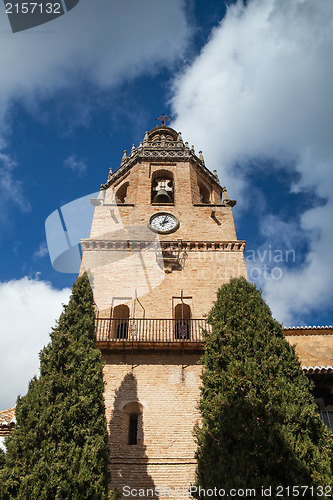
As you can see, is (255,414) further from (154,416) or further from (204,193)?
(204,193)

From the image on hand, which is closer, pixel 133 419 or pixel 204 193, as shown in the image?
pixel 133 419

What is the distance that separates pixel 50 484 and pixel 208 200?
14425 mm

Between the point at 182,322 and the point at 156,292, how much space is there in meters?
1.71

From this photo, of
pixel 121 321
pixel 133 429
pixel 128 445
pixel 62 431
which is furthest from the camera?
pixel 121 321

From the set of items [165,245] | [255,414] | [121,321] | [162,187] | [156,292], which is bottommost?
[255,414]

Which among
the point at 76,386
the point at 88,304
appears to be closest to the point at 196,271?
the point at 88,304

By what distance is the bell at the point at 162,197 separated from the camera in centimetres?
1677

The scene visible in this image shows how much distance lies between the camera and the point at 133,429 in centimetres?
1021

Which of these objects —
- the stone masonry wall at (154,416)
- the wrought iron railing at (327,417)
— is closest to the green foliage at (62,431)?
the stone masonry wall at (154,416)

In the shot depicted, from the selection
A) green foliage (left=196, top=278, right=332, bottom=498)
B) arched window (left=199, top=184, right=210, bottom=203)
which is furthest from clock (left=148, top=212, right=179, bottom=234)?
green foliage (left=196, top=278, right=332, bottom=498)

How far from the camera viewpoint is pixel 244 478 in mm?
6359

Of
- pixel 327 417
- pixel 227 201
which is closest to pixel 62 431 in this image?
pixel 327 417

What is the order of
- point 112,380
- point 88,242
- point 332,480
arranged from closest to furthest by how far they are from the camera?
1. point 332,480
2. point 112,380
3. point 88,242

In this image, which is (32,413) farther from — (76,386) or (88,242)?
(88,242)
